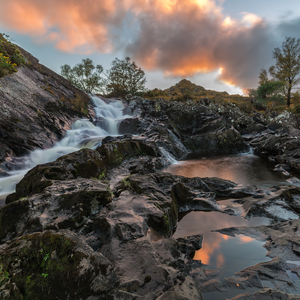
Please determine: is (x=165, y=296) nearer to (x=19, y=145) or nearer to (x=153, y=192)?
(x=153, y=192)

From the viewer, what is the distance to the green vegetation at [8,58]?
40.2 ft

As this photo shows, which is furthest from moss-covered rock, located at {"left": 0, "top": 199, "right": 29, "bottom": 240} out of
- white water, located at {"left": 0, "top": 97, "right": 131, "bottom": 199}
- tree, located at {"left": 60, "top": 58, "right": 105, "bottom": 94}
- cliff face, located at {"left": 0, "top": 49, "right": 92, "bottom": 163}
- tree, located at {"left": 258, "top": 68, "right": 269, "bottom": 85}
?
tree, located at {"left": 258, "top": 68, "right": 269, "bottom": 85}

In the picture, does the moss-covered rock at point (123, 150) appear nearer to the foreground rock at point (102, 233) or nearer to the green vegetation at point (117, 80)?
the foreground rock at point (102, 233)

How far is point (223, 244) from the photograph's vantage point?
11.3ft

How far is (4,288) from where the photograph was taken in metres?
1.83

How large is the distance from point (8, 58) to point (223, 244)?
1909 centimetres

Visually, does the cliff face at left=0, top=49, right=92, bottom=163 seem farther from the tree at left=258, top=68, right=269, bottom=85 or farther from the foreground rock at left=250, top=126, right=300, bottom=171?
the tree at left=258, top=68, right=269, bottom=85

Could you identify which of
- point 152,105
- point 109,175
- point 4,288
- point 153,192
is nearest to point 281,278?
point 153,192

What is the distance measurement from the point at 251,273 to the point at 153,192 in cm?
268

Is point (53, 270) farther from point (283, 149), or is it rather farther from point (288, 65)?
point (288, 65)

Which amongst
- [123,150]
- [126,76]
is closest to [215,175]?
[123,150]

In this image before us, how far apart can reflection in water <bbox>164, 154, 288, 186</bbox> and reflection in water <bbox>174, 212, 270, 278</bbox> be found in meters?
4.29

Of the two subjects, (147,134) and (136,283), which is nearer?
(136,283)

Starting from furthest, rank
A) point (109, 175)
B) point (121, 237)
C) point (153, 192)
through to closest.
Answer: point (109, 175) < point (153, 192) < point (121, 237)
